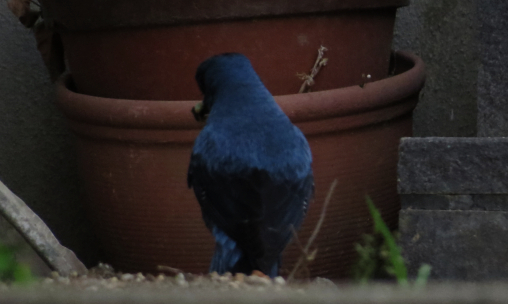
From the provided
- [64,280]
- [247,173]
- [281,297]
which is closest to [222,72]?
[247,173]

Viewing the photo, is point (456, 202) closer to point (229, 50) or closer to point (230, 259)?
point (230, 259)

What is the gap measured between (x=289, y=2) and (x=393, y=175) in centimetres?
63

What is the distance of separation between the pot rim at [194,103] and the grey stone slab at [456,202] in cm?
35

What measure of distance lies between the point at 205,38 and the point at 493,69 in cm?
80

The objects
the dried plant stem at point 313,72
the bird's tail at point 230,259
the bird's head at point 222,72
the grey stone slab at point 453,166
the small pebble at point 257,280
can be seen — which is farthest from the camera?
the dried plant stem at point 313,72

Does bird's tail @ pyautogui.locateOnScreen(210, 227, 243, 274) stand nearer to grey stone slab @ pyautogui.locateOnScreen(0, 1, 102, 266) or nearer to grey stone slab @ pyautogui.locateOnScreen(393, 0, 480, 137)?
grey stone slab @ pyautogui.locateOnScreen(0, 1, 102, 266)

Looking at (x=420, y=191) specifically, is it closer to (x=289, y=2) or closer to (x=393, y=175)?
(x=393, y=175)

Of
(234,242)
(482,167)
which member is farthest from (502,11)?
(234,242)

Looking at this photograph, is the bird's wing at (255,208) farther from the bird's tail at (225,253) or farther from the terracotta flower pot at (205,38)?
the terracotta flower pot at (205,38)

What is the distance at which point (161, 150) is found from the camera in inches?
83.0

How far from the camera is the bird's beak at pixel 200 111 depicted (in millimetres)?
1860

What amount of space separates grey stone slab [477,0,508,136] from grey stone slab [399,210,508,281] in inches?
11.7

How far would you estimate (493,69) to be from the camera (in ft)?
6.67

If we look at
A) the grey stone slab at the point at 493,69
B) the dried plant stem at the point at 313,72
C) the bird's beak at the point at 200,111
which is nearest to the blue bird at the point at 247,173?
the bird's beak at the point at 200,111
